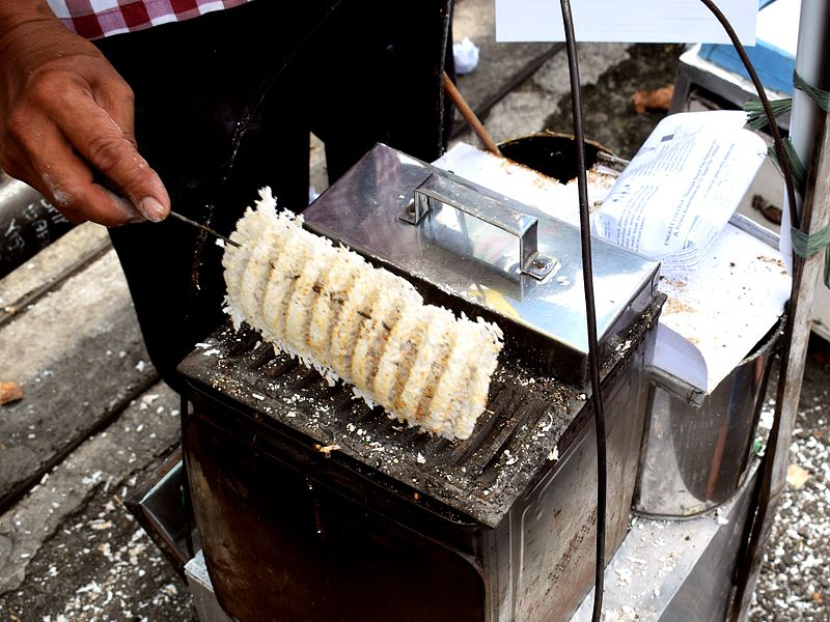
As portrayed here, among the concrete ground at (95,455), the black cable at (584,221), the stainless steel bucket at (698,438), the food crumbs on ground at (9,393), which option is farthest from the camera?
the food crumbs on ground at (9,393)

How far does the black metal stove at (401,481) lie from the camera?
1.02m

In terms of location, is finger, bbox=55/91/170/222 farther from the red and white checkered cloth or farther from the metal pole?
the metal pole

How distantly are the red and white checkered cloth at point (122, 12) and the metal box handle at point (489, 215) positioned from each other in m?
0.60

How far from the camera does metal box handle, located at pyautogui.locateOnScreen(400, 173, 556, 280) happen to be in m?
1.09

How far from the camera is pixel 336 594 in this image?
50.0 inches

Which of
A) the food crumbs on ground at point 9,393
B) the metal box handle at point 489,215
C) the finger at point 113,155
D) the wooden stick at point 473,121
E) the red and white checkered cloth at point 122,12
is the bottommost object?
the food crumbs on ground at point 9,393

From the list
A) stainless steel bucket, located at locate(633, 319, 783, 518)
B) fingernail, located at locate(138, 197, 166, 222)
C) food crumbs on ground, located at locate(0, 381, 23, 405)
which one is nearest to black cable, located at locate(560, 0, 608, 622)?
stainless steel bucket, located at locate(633, 319, 783, 518)

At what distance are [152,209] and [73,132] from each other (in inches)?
6.4

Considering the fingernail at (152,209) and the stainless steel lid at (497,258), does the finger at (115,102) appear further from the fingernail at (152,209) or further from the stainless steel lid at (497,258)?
the stainless steel lid at (497,258)

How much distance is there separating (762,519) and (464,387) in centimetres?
89

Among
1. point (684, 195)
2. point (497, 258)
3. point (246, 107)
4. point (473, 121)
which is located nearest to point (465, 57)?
point (473, 121)

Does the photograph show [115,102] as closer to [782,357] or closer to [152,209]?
[152,209]

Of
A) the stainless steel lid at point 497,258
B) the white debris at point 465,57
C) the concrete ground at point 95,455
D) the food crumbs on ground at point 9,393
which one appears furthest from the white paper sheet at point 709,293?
the white debris at point 465,57

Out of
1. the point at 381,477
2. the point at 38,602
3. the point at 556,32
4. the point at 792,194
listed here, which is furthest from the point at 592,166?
the point at 38,602
